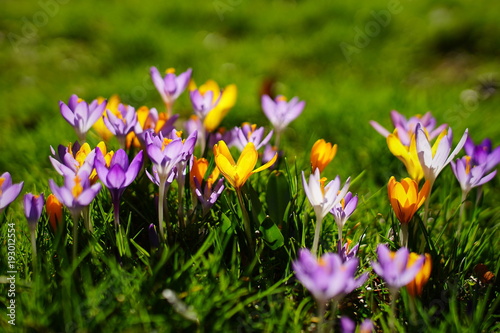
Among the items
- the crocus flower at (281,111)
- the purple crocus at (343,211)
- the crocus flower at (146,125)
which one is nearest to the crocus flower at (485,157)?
the purple crocus at (343,211)

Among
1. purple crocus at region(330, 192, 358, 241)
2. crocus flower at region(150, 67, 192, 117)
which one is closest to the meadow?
purple crocus at region(330, 192, 358, 241)

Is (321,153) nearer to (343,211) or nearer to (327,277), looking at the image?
(343,211)

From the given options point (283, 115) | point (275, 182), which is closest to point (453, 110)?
point (283, 115)

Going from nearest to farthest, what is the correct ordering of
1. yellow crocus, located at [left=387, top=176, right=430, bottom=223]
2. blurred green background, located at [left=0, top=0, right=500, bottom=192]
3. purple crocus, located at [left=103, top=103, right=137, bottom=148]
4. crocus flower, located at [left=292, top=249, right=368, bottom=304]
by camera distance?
crocus flower, located at [left=292, top=249, right=368, bottom=304], yellow crocus, located at [left=387, top=176, right=430, bottom=223], purple crocus, located at [left=103, top=103, right=137, bottom=148], blurred green background, located at [left=0, top=0, right=500, bottom=192]

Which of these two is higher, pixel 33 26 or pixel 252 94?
pixel 33 26

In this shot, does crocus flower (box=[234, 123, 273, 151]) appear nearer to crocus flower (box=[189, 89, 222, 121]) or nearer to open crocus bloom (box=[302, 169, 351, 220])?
crocus flower (box=[189, 89, 222, 121])

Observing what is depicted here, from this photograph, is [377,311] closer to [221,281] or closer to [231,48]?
[221,281]

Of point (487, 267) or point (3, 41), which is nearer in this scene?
point (487, 267)
